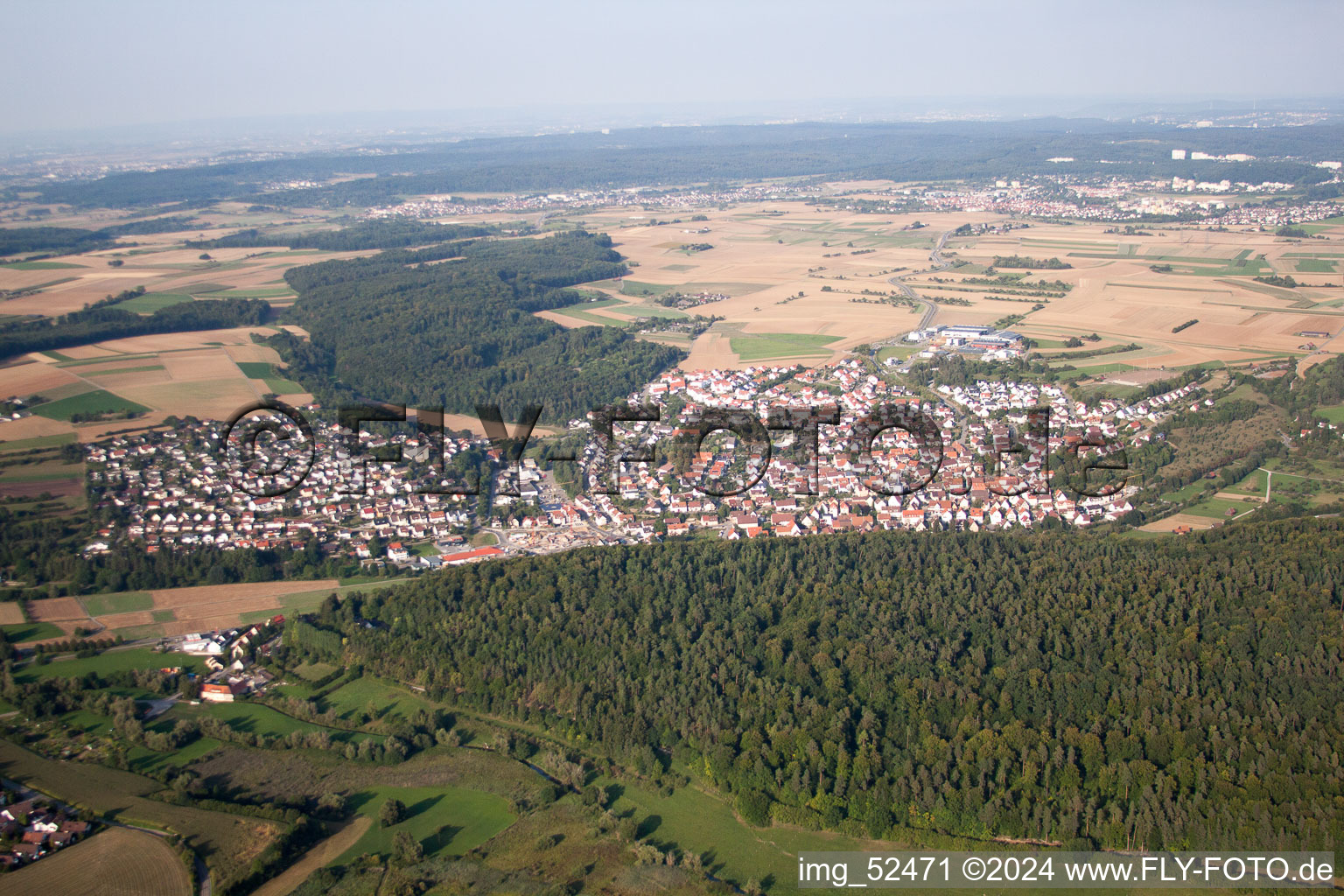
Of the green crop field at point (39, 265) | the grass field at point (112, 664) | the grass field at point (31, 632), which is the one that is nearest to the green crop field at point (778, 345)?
the grass field at point (112, 664)

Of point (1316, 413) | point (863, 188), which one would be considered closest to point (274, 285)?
point (1316, 413)

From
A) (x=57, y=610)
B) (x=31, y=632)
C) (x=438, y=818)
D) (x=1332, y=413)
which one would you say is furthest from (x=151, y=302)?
(x=1332, y=413)

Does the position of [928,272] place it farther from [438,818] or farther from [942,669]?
[438,818]

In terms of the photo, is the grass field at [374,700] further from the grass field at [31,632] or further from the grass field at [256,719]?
the grass field at [31,632]

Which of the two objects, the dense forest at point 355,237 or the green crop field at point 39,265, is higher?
the dense forest at point 355,237

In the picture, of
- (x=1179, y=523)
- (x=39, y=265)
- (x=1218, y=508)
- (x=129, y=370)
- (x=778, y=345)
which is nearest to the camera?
(x=1179, y=523)

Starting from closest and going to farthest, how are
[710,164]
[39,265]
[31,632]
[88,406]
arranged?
[31,632], [88,406], [39,265], [710,164]

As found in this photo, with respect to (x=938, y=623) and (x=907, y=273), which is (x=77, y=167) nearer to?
(x=907, y=273)
